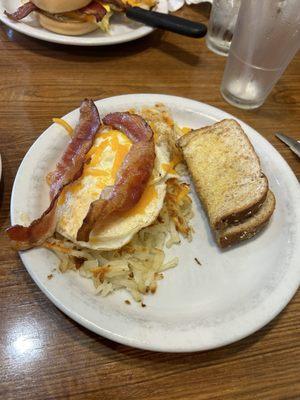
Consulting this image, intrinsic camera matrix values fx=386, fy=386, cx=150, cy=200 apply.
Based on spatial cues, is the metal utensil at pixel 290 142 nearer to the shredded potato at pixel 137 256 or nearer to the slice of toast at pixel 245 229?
the slice of toast at pixel 245 229

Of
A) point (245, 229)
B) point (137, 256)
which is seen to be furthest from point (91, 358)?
point (245, 229)

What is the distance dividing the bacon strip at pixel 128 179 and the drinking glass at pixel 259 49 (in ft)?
2.71

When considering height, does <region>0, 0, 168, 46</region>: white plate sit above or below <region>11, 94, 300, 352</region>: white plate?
above

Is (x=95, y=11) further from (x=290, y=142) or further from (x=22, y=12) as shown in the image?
(x=290, y=142)

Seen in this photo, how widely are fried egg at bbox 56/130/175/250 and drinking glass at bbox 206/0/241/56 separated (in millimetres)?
1298

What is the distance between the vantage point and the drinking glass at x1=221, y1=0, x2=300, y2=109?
1.81 metres

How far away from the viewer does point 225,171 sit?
1634mm

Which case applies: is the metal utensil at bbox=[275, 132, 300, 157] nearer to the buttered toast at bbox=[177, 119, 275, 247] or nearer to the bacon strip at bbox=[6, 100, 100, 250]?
the buttered toast at bbox=[177, 119, 275, 247]

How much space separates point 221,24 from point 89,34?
83 cm

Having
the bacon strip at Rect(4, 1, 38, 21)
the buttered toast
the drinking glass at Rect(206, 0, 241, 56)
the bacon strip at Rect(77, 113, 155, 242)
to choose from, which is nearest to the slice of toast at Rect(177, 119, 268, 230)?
the buttered toast

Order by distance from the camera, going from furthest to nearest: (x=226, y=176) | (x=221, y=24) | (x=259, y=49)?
(x=221, y=24)
(x=259, y=49)
(x=226, y=176)

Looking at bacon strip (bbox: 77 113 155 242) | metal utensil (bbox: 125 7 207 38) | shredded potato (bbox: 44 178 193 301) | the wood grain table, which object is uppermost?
metal utensil (bbox: 125 7 207 38)

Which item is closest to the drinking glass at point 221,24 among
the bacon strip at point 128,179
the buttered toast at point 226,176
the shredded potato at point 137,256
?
the buttered toast at point 226,176

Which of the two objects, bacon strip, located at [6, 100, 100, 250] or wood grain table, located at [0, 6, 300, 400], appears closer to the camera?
wood grain table, located at [0, 6, 300, 400]
